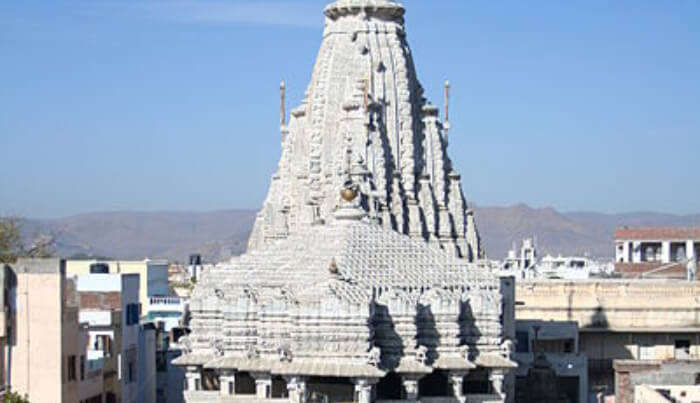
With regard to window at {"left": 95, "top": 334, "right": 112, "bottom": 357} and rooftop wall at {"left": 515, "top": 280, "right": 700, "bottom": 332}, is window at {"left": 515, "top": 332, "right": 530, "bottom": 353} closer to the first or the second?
rooftop wall at {"left": 515, "top": 280, "right": 700, "bottom": 332}

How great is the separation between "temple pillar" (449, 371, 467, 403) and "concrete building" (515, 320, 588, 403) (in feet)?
29.3

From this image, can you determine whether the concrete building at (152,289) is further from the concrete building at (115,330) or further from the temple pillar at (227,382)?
the temple pillar at (227,382)

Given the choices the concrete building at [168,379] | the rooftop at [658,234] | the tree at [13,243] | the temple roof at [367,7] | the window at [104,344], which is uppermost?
the temple roof at [367,7]

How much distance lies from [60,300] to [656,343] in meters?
38.0

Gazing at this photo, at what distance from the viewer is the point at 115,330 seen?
52.7 m

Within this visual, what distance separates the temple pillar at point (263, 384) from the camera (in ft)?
139

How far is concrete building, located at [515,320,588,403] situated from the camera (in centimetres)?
5486

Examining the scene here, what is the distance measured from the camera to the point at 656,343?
76.8 meters

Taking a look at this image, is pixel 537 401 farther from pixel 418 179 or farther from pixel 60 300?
pixel 60 300

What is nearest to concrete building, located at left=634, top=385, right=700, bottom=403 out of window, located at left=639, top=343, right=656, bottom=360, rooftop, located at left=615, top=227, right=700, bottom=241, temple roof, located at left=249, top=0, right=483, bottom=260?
temple roof, located at left=249, top=0, right=483, bottom=260

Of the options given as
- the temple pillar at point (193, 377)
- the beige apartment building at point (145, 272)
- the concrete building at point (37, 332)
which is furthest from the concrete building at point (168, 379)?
the temple pillar at point (193, 377)

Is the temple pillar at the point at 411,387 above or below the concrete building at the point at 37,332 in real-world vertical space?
below

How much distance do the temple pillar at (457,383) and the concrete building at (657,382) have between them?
4.47 metres

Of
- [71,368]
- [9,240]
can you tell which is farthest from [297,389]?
[9,240]
